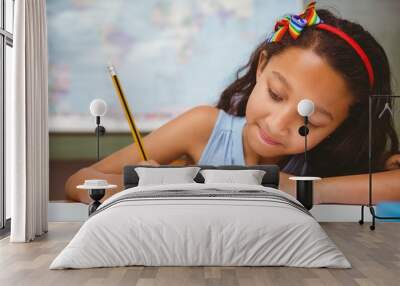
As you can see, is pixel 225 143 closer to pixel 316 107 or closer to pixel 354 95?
pixel 316 107

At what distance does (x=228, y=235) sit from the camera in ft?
15.8

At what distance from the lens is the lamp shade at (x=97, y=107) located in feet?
24.6

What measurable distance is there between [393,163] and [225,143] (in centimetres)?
219

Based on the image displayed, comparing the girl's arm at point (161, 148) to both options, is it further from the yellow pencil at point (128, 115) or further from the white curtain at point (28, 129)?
the white curtain at point (28, 129)

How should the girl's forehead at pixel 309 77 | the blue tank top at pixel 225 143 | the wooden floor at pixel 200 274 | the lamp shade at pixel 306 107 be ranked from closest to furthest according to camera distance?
1. the wooden floor at pixel 200 274
2. the lamp shade at pixel 306 107
3. the girl's forehead at pixel 309 77
4. the blue tank top at pixel 225 143

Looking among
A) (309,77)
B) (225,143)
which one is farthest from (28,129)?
(309,77)

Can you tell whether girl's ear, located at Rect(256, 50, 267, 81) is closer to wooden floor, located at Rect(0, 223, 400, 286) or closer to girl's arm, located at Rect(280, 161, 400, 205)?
girl's arm, located at Rect(280, 161, 400, 205)

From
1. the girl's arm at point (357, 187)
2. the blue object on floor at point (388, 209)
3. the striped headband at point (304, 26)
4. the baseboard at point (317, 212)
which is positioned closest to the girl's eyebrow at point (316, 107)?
the striped headband at point (304, 26)

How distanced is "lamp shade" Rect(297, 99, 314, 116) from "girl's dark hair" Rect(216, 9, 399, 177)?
57cm

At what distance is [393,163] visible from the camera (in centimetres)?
787

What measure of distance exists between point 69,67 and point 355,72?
148 inches

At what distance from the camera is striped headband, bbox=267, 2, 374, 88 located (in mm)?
7930

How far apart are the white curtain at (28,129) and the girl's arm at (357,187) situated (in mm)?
3075

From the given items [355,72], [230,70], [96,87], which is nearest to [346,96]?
[355,72]
